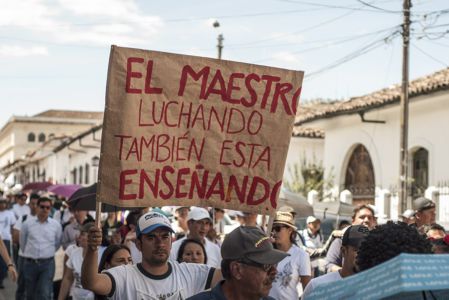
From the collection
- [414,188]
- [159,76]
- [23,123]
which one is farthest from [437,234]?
[23,123]

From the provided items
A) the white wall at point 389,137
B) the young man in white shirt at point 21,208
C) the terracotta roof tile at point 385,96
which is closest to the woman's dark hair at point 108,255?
the young man in white shirt at point 21,208

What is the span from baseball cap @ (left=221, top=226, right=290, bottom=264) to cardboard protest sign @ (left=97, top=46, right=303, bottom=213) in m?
1.55

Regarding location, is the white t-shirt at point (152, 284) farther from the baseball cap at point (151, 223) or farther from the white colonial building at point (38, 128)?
the white colonial building at point (38, 128)

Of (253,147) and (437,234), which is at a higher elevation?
(253,147)

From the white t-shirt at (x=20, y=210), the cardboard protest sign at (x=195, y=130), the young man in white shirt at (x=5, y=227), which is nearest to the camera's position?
the cardboard protest sign at (x=195, y=130)

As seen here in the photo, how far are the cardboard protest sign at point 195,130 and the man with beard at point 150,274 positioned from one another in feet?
0.76

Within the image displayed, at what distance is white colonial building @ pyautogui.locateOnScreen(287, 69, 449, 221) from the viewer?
73.1ft

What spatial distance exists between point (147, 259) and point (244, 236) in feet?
4.57

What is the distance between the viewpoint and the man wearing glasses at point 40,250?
39.0ft

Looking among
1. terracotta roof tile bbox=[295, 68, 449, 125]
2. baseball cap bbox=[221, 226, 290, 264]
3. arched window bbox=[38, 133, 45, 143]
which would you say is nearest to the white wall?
terracotta roof tile bbox=[295, 68, 449, 125]

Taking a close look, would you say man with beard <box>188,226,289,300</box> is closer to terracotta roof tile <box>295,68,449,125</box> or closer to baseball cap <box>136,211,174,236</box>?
baseball cap <box>136,211,174,236</box>

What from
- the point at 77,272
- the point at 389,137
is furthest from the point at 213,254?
the point at 389,137

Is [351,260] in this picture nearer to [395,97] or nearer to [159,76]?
[159,76]

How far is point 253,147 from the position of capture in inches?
224
